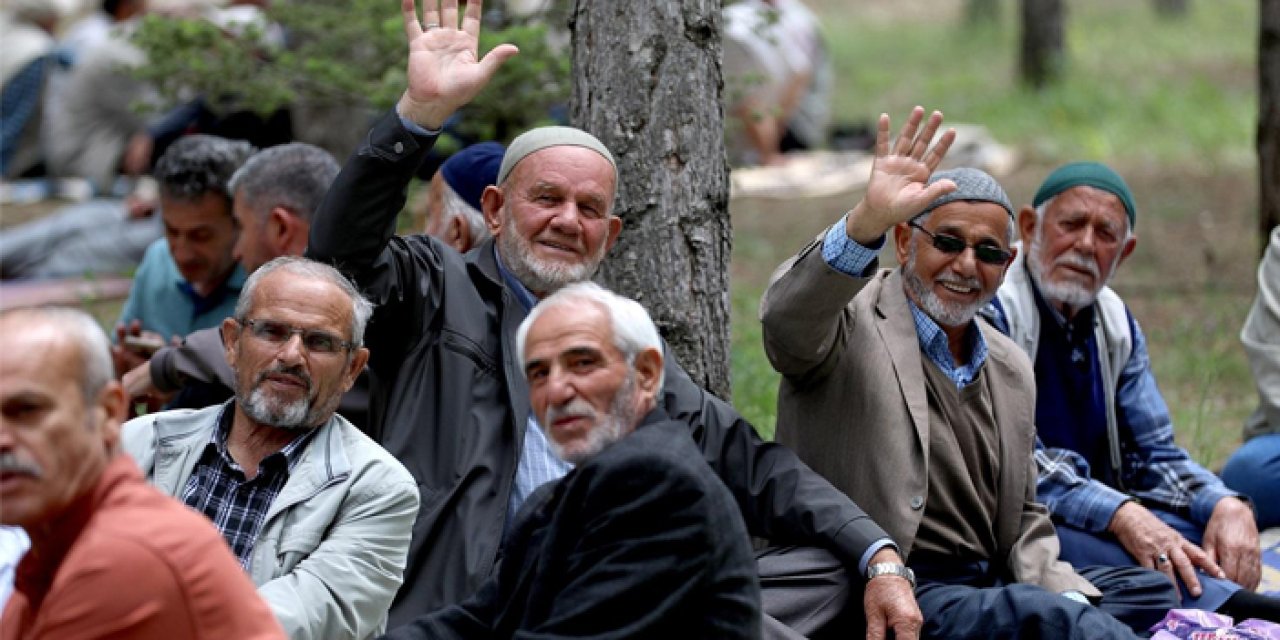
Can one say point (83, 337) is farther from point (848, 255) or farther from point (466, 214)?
point (466, 214)

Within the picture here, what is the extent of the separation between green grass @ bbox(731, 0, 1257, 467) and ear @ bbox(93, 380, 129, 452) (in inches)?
146

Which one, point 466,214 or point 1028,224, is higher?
point 466,214

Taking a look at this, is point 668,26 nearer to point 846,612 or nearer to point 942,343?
point 942,343

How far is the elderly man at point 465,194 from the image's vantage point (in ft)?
17.8

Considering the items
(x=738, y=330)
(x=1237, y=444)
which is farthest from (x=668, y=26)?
(x=1237, y=444)

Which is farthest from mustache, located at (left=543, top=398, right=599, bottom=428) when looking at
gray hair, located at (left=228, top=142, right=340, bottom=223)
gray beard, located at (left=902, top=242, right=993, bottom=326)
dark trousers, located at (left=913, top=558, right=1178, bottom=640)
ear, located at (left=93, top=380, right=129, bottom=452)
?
gray hair, located at (left=228, top=142, right=340, bottom=223)

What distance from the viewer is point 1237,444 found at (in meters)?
7.22

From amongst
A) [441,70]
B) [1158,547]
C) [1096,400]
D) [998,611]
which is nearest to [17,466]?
[441,70]

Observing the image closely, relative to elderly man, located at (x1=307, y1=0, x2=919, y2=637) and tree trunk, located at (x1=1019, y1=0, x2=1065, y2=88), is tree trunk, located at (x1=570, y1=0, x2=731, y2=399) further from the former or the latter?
tree trunk, located at (x1=1019, y1=0, x2=1065, y2=88)

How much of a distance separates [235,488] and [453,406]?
0.68 m

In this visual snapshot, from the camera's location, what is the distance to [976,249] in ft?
15.8

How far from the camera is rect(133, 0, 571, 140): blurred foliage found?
726 cm

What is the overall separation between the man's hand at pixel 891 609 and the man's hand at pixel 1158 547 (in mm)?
1356

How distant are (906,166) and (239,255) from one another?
2.48 meters
